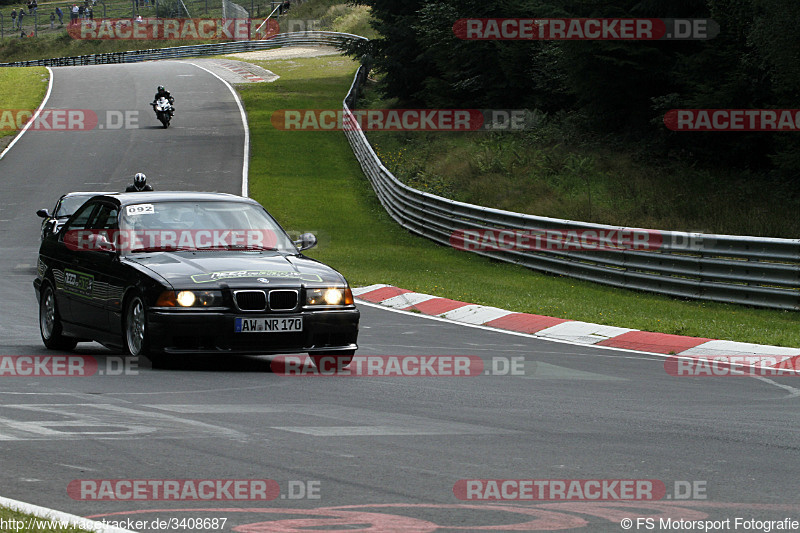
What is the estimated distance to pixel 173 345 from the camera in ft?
31.7

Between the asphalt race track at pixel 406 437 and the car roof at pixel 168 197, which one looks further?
the car roof at pixel 168 197

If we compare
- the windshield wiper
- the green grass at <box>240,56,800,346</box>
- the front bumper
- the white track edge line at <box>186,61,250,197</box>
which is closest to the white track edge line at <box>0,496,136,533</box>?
the front bumper

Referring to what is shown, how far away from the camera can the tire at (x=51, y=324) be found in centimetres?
1160

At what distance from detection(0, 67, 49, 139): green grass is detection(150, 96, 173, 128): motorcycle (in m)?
5.69

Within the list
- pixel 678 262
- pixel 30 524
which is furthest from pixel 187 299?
pixel 678 262

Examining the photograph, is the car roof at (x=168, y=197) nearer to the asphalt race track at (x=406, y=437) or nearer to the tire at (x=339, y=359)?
the asphalt race track at (x=406, y=437)

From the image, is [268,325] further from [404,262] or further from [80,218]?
[404,262]

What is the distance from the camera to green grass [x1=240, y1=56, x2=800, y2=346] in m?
14.8

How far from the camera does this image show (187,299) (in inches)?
380

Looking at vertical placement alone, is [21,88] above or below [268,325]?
above

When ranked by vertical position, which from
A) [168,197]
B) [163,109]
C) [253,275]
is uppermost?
[163,109]

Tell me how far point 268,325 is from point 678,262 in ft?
30.8

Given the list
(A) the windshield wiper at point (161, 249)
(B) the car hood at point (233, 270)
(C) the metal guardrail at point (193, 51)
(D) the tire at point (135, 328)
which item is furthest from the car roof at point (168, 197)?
(C) the metal guardrail at point (193, 51)

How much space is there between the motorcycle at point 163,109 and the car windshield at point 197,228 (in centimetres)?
3628
